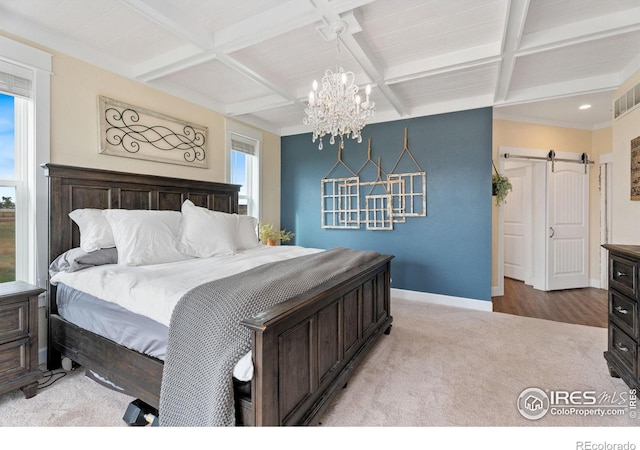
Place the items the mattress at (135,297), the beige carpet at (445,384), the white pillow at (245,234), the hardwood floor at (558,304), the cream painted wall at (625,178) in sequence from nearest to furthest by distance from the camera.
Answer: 1. the mattress at (135,297)
2. the beige carpet at (445,384)
3. the cream painted wall at (625,178)
4. the white pillow at (245,234)
5. the hardwood floor at (558,304)

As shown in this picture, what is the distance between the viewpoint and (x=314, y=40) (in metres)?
2.59

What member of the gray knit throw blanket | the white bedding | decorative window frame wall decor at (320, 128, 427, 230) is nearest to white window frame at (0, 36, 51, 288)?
the white bedding

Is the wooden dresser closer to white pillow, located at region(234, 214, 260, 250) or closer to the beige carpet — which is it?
the beige carpet

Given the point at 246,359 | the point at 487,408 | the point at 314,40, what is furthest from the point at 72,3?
the point at 487,408

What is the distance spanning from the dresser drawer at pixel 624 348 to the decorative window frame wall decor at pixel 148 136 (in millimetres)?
4203

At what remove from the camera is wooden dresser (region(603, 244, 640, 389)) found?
1847 mm

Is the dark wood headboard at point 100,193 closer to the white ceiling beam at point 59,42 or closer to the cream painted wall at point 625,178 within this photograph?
the white ceiling beam at point 59,42

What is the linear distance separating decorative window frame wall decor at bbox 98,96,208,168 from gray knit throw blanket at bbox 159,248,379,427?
2.24 meters

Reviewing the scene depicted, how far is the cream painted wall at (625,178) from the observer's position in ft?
9.08

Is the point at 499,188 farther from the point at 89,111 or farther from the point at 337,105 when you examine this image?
the point at 89,111

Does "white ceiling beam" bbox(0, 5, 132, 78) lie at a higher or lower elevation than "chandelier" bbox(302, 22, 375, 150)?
higher

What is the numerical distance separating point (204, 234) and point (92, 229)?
82 centimetres

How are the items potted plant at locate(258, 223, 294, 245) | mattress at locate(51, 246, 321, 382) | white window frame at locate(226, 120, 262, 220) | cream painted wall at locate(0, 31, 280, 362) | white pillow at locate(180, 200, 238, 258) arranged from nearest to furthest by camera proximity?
1. mattress at locate(51, 246, 321, 382)
2. cream painted wall at locate(0, 31, 280, 362)
3. white pillow at locate(180, 200, 238, 258)
4. potted plant at locate(258, 223, 294, 245)
5. white window frame at locate(226, 120, 262, 220)

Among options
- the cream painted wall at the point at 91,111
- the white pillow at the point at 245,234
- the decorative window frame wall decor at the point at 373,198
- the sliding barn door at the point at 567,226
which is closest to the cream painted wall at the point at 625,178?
the sliding barn door at the point at 567,226
